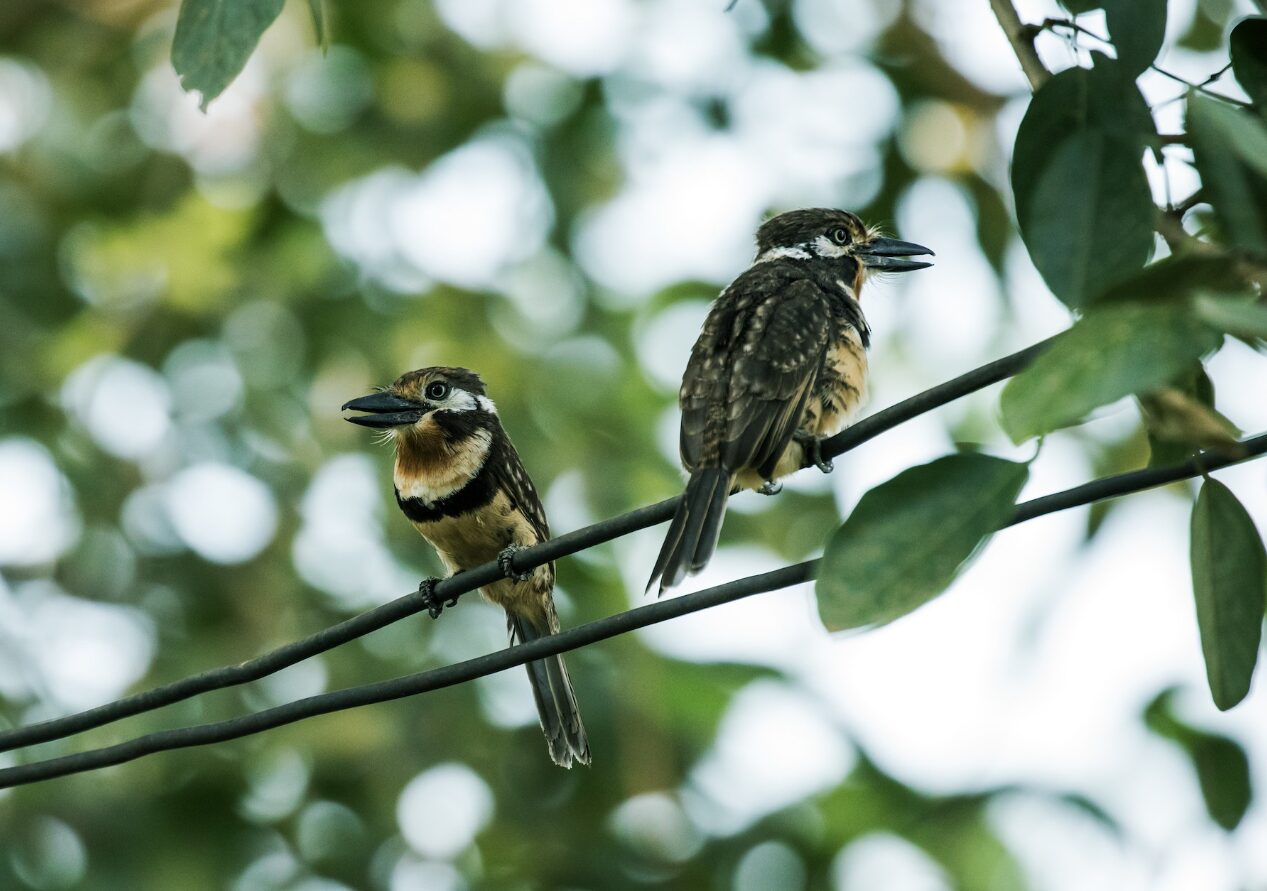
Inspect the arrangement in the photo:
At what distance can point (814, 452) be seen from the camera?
3.35 meters

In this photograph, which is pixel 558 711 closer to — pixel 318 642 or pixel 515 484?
pixel 515 484

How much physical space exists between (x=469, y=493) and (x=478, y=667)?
1.91m

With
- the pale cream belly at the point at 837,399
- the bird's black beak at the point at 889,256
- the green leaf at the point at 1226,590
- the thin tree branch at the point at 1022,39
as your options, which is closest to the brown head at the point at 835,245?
the bird's black beak at the point at 889,256

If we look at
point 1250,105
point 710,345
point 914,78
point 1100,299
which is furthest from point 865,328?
A: point 914,78

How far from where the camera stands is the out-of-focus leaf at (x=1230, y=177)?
1508 millimetres

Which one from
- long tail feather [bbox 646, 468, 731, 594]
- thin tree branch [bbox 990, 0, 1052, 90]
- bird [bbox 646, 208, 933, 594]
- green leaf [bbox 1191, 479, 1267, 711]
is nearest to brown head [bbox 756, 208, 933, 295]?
bird [bbox 646, 208, 933, 594]

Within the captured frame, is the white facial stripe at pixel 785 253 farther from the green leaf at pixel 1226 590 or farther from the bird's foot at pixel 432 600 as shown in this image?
the green leaf at pixel 1226 590

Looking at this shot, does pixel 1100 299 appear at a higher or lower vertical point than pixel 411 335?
lower

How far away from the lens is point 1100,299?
134 cm

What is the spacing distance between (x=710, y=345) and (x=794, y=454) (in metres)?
0.42

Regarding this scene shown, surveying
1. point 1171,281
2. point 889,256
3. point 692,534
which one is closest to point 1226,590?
point 1171,281

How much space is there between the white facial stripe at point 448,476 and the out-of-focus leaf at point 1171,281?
122 inches

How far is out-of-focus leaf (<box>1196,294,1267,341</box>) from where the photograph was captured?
3.87 ft

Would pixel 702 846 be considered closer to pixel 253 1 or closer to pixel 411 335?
pixel 411 335
